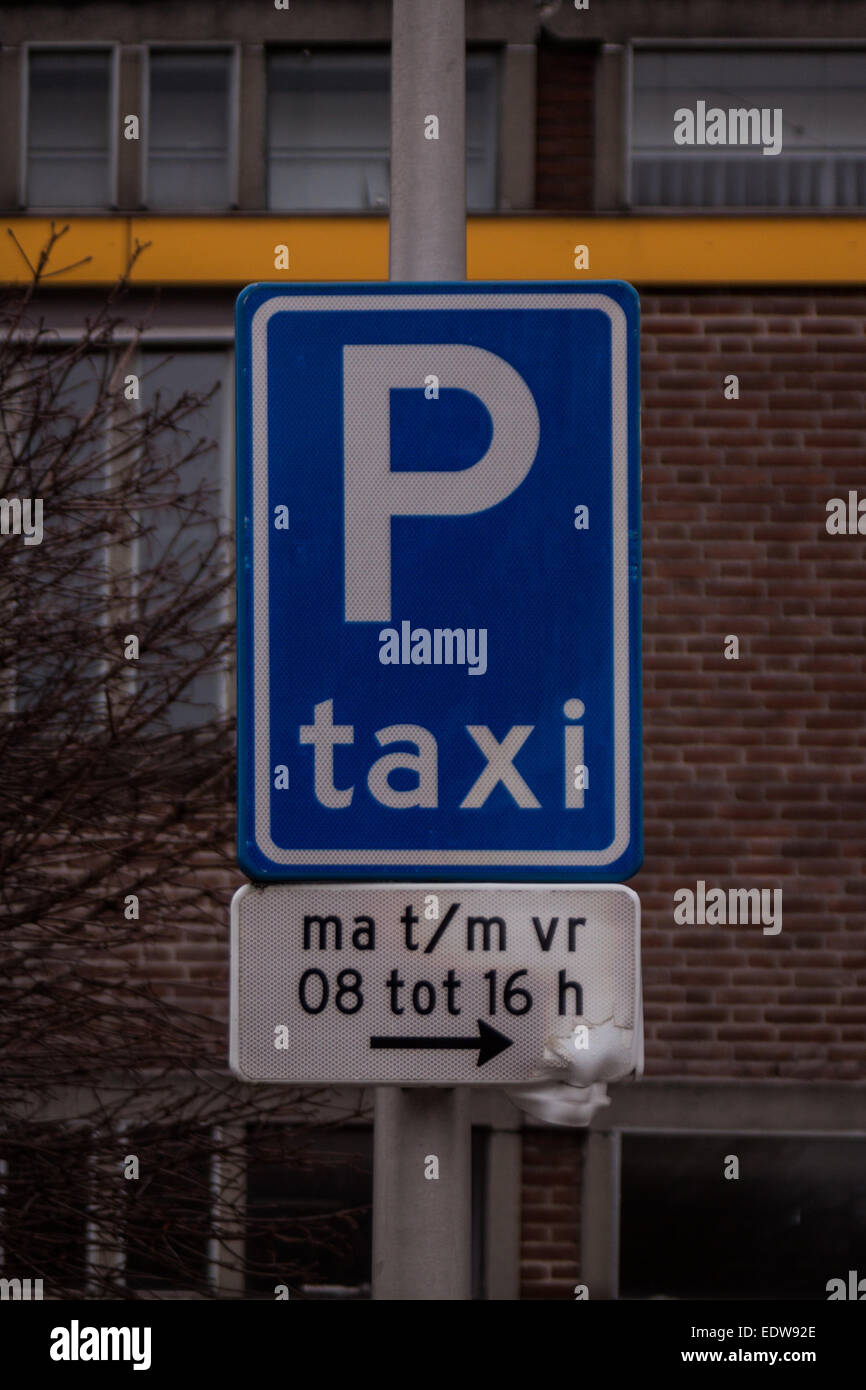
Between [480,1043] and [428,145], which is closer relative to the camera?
[480,1043]

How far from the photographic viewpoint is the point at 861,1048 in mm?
8188

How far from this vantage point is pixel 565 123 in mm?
8500

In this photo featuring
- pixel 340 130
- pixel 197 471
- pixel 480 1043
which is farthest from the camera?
pixel 340 130

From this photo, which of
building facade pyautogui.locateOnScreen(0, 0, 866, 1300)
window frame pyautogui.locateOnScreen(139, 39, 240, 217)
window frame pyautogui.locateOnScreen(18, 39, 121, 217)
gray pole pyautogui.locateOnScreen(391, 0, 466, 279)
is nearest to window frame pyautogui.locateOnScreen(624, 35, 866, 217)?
building facade pyautogui.locateOnScreen(0, 0, 866, 1300)

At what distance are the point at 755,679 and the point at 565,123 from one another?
325 centimetres

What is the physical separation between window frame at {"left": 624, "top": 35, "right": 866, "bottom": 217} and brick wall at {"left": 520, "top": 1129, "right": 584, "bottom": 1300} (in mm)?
5032

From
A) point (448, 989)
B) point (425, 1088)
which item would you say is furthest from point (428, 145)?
point (425, 1088)

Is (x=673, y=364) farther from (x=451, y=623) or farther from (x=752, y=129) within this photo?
(x=451, y=623)

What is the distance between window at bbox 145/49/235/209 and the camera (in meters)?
8.54

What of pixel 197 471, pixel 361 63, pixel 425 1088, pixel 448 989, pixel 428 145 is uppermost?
pixel 361 63

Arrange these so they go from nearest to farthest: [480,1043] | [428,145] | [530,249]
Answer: [480,1043] → [428,145] → [530,249]

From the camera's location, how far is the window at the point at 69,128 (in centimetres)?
859

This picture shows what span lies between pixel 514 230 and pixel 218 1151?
200 inches
